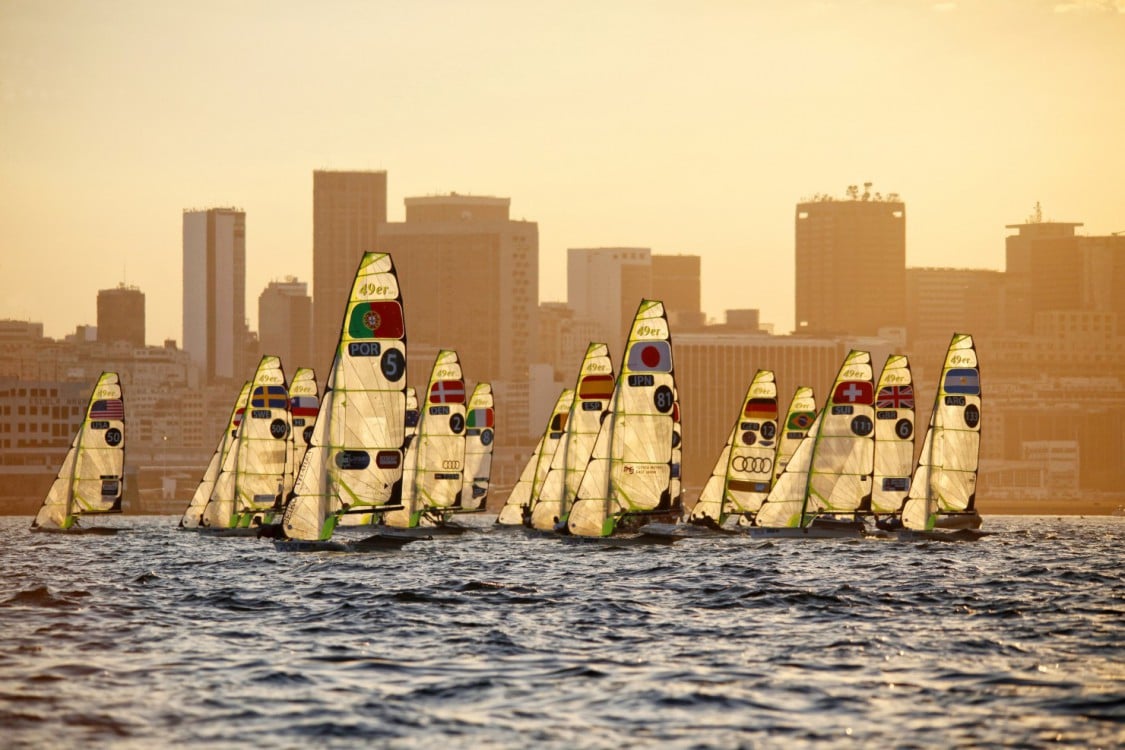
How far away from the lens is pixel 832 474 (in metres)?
83.2

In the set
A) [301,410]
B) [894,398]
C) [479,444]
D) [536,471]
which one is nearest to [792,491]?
[894,398]

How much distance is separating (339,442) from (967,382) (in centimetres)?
3668

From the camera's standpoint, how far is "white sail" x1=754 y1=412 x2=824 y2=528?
8294cm

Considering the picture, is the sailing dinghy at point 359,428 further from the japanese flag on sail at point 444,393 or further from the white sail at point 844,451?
the japanese flag on sail at point 444,393

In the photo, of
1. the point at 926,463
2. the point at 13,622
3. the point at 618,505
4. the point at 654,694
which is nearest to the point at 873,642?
the point at 654,694

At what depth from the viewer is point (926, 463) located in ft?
279

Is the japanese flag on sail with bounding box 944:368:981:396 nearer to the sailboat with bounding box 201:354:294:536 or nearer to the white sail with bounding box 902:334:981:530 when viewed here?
the white sail with bounding box 902:334:981:530

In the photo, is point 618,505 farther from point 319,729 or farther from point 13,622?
point 319,729

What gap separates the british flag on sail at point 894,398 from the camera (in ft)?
290

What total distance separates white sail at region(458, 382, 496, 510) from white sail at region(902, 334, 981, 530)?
1139 inches

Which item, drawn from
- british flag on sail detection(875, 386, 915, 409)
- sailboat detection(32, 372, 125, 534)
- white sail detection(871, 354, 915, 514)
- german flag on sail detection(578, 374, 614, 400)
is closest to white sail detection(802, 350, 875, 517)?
white sail detection(871, 354, 915, 514)

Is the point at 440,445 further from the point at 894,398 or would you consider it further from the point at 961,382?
the point at 961,382

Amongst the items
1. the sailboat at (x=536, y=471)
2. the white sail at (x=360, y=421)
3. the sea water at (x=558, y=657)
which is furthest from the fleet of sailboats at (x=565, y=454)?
the sea water at (x=558, y=657)

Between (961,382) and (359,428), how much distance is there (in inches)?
1397
